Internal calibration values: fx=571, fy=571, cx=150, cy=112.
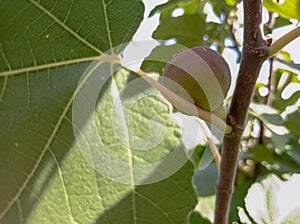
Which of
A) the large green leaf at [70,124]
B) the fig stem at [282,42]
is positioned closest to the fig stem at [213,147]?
the large green leaf at [70,124]

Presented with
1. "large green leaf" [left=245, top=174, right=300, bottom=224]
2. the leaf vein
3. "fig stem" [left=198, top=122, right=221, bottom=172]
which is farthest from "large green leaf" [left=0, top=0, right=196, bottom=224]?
"large green leaf" [left=245, top=174, right=300, bottom=224]

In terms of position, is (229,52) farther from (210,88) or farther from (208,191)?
(210,88)

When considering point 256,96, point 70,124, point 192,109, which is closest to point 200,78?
point 192,109

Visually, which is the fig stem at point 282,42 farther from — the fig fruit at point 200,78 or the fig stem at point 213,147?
the fig stem at point 213,147

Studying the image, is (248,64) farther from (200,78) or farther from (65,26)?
(65,26)

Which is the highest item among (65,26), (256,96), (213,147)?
(65,26)

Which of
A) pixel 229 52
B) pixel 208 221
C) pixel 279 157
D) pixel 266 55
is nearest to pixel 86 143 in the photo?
pixel 266 55

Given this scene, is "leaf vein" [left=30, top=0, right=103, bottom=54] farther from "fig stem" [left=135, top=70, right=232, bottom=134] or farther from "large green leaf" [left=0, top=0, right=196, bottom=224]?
"fig stem" [left=135, top=70, right=232, bottom=134]
